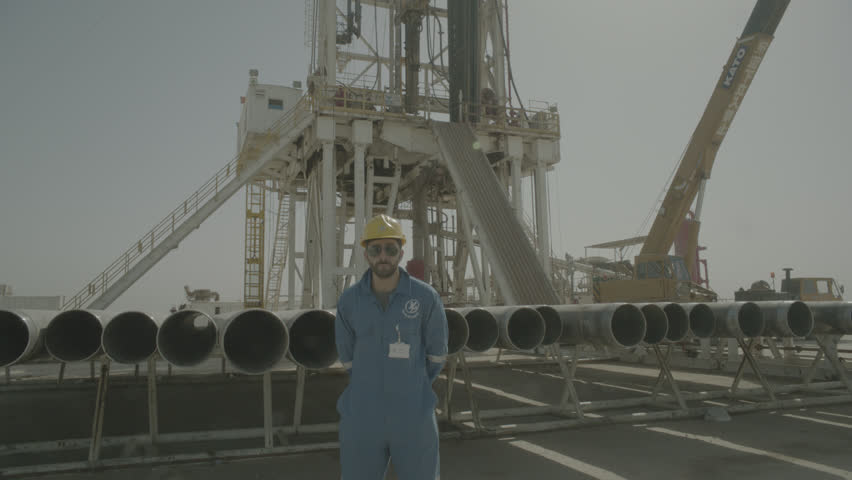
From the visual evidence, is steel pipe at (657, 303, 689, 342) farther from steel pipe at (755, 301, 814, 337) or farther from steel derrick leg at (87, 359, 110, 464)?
steel derrick leg at (87, 359, 110, 464)

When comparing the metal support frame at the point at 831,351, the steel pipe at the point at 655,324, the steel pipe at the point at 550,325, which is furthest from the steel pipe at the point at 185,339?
the metal support frame at the point at 831,351

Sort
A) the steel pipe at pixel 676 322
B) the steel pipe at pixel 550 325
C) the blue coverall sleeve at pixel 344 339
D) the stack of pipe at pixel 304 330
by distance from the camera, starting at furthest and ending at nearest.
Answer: the steel pipe at pixel 676 322 → the steel pipe at pixel 550 325 → the stack of pipe at pixel 304 330 → the blue coverall sleeve at pixel 344 339

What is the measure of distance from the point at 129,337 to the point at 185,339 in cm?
63

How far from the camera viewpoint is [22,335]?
5023mm

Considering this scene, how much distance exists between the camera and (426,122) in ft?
54.1

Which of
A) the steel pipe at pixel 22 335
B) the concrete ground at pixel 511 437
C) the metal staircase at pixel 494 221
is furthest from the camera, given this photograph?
the metal staircase at pixel 494 221

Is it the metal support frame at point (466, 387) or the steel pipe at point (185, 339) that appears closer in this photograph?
the steel pipe at point (185, 339)

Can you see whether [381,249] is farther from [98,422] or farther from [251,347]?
[98,422]

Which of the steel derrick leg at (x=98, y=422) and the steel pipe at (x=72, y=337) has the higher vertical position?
the steel pipe at (x=72, y=337)

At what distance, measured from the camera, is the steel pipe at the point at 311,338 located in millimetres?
5188

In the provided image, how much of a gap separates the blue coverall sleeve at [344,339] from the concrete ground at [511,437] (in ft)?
8.03

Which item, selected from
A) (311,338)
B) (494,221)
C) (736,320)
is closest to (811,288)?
(494,221)

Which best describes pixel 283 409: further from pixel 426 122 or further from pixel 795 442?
pixel 426 122

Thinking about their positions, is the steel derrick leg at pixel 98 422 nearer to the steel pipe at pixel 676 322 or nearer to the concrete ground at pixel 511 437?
the concrete ground at pixel 511 437
